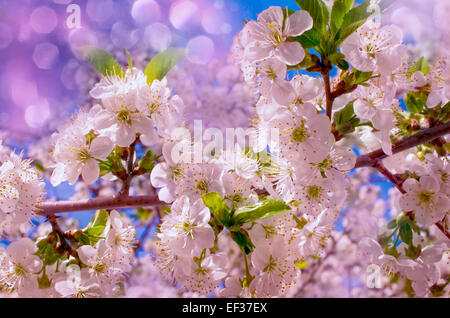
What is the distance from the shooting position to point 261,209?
2.61ft

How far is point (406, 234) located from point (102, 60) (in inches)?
41.1

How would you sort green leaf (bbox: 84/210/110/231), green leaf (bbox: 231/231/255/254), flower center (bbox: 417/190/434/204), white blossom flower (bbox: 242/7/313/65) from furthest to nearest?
1. green leaf (bbox: 84/210/110/231)
2. flower center (bbox: 417/190/434/204)
3. green leaf (bbox: 231/231/255/254)
4. white blossom flower (bbox: 242/7/313/65)

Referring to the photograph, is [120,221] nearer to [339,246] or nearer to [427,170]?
[427,170]

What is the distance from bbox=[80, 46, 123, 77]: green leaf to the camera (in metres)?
0.98

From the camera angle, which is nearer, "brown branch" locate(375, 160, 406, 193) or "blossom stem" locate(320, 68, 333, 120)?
"blossom stem" locate(320, 68, 333, 120)

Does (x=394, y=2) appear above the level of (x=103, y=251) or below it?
above

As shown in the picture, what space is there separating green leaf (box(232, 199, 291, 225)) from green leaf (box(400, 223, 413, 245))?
1.74 ft

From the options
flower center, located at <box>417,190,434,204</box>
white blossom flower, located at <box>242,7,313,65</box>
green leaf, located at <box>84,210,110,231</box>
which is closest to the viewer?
white blossom flower, located at <box>242,7,313,65</box>

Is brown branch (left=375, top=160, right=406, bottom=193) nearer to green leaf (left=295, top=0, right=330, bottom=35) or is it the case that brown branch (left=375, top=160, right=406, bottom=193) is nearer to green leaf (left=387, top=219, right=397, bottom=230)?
green leaf (left=387, top=219, right=397, bottom=230)

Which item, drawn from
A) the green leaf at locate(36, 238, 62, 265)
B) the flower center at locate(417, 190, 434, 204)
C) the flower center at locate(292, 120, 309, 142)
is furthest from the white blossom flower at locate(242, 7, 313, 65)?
the green leaf at locate(36, 238, 62, 265)

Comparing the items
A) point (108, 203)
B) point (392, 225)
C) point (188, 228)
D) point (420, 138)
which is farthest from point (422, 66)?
point (108, 203)

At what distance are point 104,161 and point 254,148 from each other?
418 millimetres

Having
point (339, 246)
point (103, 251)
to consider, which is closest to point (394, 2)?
point (103, 251)

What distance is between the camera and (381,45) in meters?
0.80
